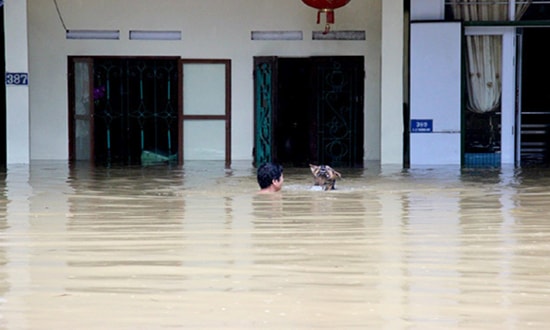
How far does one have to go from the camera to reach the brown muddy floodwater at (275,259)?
220 inches

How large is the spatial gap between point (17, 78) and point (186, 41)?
3012 mm

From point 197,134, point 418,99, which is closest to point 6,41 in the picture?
point 197,134

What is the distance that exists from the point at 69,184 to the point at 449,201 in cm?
480

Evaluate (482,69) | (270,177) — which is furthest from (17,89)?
(270,177)

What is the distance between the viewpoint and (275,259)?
7.13 m

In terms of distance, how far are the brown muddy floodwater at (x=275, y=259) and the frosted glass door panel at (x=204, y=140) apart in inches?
271

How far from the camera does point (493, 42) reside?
58.6ft

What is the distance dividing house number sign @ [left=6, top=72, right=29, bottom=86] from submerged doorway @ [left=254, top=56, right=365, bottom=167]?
3.86 meters

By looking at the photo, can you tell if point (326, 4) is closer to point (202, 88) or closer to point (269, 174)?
point (202, 88)

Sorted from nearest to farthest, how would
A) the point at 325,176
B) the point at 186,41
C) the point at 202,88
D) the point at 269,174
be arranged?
the point at 269,174 → the point at 325,176 → the point at 186,41 → the point at 202,88

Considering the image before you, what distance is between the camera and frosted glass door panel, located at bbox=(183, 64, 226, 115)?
1925cm

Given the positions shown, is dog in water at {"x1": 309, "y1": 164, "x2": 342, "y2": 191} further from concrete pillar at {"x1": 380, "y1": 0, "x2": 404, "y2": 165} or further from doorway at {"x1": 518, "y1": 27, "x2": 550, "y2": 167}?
doorway at {"x1": 518, "y1": 27, "x2": 550, "y2": 167}

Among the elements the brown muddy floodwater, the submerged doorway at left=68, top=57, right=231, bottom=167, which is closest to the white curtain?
the submerged doorway at left=68, top=57, right=231, bottom=167

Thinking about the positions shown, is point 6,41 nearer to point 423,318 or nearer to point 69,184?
point 69,184
